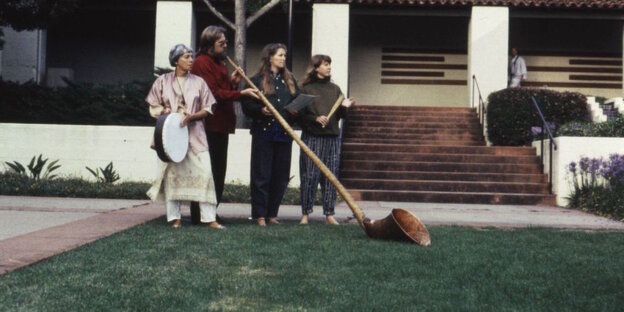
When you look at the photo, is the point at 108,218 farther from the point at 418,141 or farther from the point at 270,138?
the point at 418,141

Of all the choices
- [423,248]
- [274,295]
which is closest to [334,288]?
[274,295]

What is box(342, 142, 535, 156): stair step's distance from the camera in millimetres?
14391

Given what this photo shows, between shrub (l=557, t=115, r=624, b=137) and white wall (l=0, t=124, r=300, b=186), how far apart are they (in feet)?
16.4

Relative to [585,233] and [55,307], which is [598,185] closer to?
[585,233]

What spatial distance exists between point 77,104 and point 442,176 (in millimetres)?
7958

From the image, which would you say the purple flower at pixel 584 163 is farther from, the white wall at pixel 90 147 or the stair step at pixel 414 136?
the white wall at pixel 90 147

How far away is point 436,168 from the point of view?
45.3ft

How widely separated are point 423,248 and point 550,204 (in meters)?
7.43

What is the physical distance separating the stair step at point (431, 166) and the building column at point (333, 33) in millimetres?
4807

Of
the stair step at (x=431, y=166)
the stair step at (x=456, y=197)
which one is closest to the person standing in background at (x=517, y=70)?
the stair step at (x=431, y=166)

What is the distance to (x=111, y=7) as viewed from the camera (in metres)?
19.5

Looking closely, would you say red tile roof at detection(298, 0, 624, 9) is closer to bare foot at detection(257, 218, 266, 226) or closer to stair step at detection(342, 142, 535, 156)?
stair step at detection(342, 142, 535, 156)

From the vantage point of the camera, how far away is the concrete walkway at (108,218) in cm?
531

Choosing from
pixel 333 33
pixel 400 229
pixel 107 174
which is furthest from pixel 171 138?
pixel 333 33
